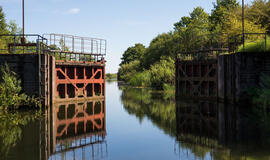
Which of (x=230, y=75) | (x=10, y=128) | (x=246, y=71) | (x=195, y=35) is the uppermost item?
(x=195, y=35)

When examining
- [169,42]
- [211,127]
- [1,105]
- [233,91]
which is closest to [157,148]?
[211,127]

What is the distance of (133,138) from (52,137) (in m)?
2.65

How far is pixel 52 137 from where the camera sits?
8.75m

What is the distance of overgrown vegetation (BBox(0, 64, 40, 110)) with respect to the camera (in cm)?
1400

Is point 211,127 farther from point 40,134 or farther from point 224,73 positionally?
point 224,73

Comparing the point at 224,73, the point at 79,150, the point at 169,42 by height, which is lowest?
the point at 79,150

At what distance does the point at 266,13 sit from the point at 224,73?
2058cm

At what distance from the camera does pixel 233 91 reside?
55.6 ft

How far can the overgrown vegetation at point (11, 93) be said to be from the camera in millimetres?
13995

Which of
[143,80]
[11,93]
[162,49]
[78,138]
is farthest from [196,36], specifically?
[78,138]

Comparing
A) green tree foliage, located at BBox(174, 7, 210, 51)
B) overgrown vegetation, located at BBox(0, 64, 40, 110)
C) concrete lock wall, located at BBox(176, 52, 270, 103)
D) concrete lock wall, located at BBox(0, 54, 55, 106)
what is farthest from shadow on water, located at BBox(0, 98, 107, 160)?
green tree foliage, located at BBox(174, 7, 210, 51)

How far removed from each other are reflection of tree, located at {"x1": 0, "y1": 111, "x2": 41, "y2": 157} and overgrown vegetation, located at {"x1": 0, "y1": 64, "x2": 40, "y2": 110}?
2.53ft

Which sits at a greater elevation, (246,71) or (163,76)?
(246,71)

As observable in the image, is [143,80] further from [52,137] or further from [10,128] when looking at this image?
[52,137]
